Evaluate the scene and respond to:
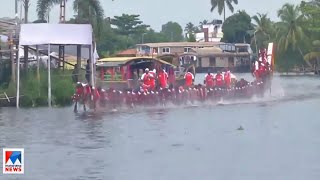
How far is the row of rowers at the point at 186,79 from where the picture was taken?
4006cm

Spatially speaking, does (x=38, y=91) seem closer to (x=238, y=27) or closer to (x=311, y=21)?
(x=311, y=21)

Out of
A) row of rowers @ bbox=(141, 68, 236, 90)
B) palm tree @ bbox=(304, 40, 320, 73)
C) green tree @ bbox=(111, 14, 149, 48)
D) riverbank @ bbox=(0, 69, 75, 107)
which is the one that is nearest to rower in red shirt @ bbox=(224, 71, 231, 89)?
row of rowers @ bbox=(141, 68, 236, 90)

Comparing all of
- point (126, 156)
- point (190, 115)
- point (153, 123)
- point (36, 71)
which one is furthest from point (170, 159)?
point (36, 71)

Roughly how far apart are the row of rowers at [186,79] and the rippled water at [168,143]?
1.39 m

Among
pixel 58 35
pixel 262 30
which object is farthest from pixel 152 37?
pixel 58 35

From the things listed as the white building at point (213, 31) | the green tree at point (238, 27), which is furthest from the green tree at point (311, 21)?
the white building at point (213, 31)

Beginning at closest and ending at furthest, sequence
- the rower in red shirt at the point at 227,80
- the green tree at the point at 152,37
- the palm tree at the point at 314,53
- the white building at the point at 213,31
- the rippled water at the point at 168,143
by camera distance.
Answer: the rippled water at the point at 168,143 → the rower in red shirt at the point at 227,80 → the palm tree at the point at 314,53 → the green tree at the point at 152,37 → the white building at the point at 213,31

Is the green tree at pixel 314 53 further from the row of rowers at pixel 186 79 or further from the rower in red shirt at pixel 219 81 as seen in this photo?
the rower in red shirt at pixel 219 81

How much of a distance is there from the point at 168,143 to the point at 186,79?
20.1 m

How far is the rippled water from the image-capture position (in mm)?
19141

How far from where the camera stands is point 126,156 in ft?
71.7

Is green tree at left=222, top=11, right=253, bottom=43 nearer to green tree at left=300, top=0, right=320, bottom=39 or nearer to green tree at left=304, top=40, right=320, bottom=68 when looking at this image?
green tree at left=300, top=0, right=320, bottom=39

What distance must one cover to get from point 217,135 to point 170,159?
243 inches

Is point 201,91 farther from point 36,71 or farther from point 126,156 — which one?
point 126,156
